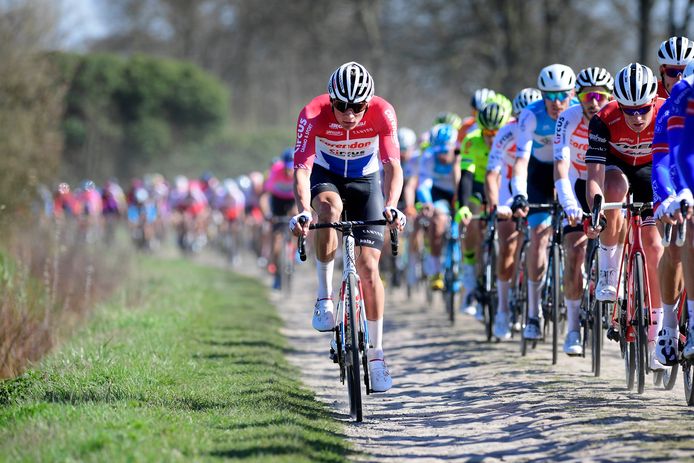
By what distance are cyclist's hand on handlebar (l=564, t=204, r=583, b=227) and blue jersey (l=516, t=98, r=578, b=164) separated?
1726 mm

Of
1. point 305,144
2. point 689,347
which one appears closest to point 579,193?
point 305,144

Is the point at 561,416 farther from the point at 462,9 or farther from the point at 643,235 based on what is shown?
the point at 462,9

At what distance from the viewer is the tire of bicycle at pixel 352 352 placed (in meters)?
8.20

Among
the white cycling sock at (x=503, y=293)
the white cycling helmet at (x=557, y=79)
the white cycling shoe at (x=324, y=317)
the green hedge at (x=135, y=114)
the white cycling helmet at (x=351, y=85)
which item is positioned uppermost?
the green hedge at (x=135, y=114)

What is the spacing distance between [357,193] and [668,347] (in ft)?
7.63

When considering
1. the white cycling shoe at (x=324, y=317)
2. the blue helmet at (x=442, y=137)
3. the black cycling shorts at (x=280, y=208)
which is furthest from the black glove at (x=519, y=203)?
the black cycling shorts at (x=280, y=208)

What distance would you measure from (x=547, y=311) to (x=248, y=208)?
60.6 feet

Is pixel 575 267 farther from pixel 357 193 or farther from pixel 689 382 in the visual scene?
pixel 357 193

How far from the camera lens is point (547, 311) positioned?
1096 centimetres

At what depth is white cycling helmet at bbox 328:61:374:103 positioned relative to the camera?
8469mm

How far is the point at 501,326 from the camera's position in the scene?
12203 millimetres

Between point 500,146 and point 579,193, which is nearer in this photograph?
point 579,193

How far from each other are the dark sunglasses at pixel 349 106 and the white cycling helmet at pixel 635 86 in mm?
1717

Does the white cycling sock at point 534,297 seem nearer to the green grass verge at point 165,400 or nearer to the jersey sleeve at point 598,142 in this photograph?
the green grass verge at point 165,400
